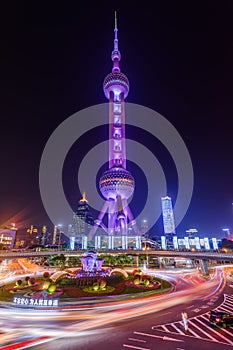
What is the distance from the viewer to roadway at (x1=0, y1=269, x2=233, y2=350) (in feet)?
47.6

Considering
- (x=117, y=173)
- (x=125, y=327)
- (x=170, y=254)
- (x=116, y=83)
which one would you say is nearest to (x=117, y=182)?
(x=117, y=173)

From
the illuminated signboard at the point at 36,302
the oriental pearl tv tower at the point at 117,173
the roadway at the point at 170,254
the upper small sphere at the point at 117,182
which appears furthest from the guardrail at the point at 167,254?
the upper small sphere at the point at 117,182

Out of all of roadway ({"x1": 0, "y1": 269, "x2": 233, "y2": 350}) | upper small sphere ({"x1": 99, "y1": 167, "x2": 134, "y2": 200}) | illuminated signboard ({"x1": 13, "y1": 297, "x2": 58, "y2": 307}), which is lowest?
roadway ({"x1": 0, "y1": 269, "x2": 233, "y2": 350})

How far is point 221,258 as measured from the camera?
4128cm

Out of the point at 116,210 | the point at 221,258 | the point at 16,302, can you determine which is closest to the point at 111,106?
the point at 116,210

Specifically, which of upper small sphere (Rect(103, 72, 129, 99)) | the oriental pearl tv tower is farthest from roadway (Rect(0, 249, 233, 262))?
upper small sphere (Rect(103, 72, 129, 99))

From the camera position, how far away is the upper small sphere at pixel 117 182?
117m

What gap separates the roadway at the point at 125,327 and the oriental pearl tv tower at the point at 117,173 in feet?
296

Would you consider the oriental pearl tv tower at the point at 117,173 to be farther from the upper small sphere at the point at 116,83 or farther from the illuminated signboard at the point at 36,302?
the illuminated signboard at the point at 36,302

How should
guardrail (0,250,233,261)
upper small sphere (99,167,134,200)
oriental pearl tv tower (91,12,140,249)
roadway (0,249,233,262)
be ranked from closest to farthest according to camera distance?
guardrail (0,250,233,261) < roadway (0,249,233,262) < upper small sphere (99,167,134,200) < oriental pearl tv tower (91,12,140,249)

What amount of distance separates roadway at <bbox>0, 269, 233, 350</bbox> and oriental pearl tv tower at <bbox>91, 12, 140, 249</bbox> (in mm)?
90239

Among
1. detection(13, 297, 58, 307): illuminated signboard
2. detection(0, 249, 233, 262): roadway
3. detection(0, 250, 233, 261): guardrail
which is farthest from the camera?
detection(0, 249, 233, 262): roadway

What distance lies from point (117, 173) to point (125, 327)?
102 metres

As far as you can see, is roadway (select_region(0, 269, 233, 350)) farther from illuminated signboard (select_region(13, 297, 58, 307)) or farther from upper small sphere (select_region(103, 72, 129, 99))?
upper small sphere (select_region(103, 72, 129, 99))
